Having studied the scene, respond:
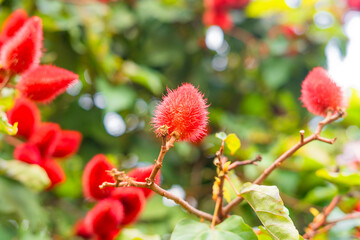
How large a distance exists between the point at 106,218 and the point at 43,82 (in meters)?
0.27

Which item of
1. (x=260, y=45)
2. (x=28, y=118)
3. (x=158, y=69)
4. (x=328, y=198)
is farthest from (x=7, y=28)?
(x=260, y=45)

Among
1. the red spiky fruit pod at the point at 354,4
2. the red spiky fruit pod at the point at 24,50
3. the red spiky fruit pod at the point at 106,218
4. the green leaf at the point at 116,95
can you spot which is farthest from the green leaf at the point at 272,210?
the red spiky fruit pod at the point at 354,4

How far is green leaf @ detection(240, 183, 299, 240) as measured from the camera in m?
0.50

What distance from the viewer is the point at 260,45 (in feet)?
6.34

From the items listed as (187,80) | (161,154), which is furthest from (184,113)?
(187,80)

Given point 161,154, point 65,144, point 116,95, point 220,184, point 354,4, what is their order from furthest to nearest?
1. point 354,4
2. point 116,95
3. point 65,144
4. point 220,184
5. point 161,154

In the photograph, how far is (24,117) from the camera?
85cm

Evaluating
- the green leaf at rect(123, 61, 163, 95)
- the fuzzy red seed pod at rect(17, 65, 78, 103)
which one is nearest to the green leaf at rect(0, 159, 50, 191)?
the fuzzy red seed pod at rect(17, 65, 78, 103)

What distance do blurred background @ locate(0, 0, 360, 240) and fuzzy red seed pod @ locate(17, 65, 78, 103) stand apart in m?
0.51

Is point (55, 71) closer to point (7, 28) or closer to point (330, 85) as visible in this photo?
point (7, 28)

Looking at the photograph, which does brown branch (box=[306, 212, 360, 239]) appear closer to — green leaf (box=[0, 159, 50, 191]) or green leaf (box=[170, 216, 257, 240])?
green leaf (box=[170, 216, 257, 240])

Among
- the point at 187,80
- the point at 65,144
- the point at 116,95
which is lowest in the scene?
the point at 65,144

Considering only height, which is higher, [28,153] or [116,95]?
[116,95]

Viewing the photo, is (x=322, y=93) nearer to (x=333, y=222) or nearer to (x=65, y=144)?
(x=333, y=222)
